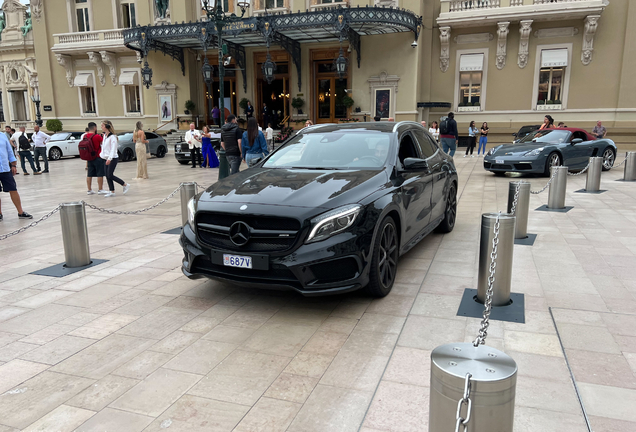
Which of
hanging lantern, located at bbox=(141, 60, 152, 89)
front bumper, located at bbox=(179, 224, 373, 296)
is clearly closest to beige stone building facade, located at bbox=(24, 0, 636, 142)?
hanging lantern, located at bbox=(141, 60, 152, 89)

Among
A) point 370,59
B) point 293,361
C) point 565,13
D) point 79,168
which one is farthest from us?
point 370,59

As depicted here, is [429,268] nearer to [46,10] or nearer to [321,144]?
[321,144]

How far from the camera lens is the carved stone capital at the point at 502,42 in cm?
2572

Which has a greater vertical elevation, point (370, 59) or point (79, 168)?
point (370, 59)

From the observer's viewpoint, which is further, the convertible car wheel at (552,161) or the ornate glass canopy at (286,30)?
the ornate glass canopy at (286,30)

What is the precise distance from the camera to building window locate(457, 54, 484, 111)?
88.7 feet

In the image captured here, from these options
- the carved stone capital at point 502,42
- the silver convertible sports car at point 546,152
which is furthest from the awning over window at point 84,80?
the silver convertible sports car at point 546,152

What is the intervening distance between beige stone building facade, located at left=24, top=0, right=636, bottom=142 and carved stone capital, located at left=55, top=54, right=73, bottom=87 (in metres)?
0.74

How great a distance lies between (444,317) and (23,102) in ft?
158

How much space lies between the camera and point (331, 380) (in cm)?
329

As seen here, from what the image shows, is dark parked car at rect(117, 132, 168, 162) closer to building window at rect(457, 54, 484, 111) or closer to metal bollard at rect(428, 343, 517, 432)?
building window at rect(457, 54, 484, 111)

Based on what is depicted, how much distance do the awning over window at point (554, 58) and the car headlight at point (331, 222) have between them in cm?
2596

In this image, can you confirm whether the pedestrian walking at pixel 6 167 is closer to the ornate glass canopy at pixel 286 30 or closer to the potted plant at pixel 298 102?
the ornate glass canopy at pixel 286 30

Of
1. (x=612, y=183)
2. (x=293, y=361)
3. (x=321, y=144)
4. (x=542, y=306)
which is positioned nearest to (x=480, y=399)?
(x=293, y=361)
